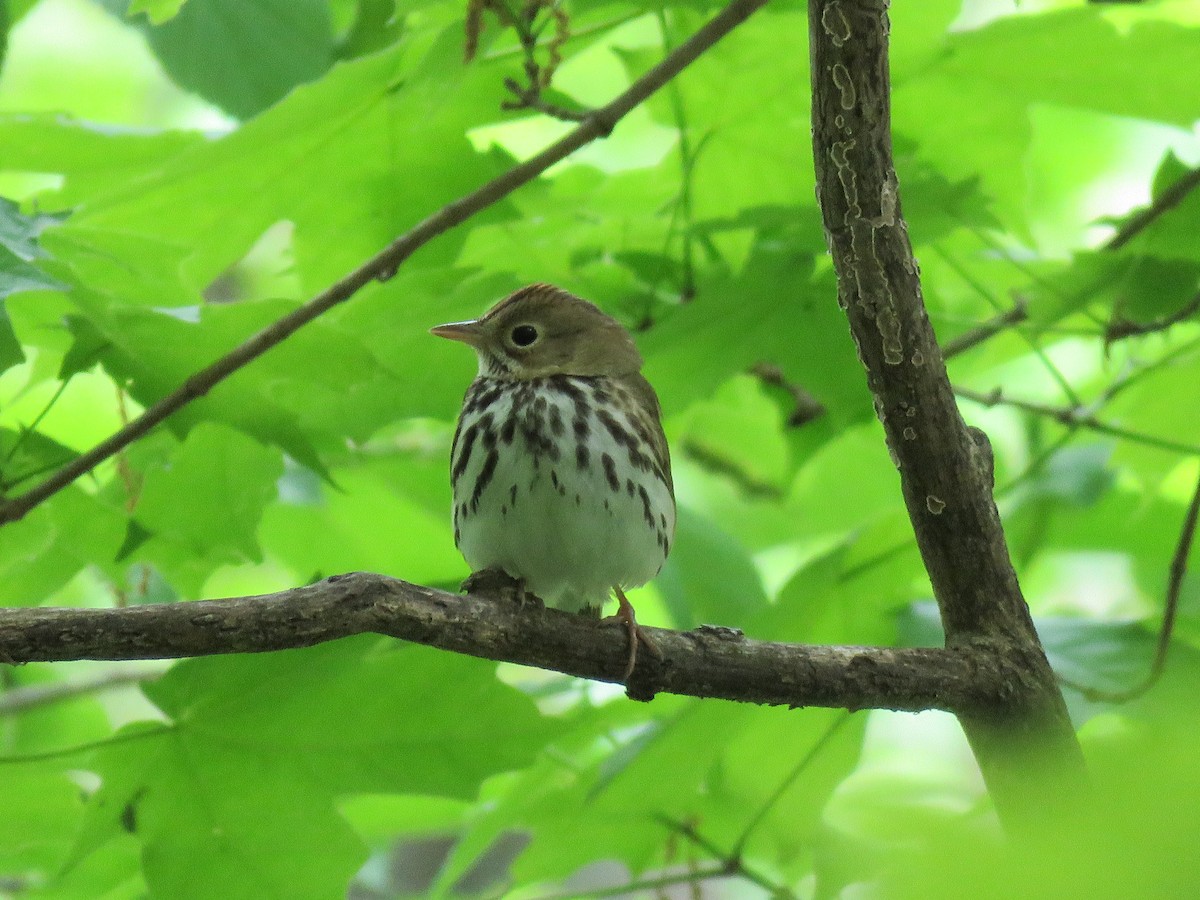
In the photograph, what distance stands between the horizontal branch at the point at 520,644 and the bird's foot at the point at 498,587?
0.02m

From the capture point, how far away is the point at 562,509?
197cm

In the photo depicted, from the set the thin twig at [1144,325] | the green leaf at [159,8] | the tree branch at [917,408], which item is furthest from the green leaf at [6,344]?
the thin twig at [1144,325]

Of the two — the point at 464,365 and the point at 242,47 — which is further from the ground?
the point at 242,47

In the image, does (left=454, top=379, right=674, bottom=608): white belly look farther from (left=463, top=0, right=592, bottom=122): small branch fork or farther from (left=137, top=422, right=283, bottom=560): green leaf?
(left=463, top=0, right=592, bottom=122): small branch fork

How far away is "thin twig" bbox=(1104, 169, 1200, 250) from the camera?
1778 millimetres

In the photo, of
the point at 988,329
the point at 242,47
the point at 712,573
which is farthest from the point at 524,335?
the point at 988,329

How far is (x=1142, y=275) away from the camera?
6.14 feet

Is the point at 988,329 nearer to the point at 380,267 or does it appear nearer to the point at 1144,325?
the point at 1144,325

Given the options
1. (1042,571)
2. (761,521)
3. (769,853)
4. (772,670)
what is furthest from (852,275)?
(1042,571)

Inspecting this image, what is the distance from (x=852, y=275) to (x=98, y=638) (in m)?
0.89

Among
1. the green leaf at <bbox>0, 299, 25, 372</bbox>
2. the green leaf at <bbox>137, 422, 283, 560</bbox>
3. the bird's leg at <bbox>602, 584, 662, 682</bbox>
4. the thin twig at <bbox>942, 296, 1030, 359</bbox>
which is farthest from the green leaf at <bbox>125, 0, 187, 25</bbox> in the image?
the thin twig at <bbox>942, 296, 1030, 359</bbox>

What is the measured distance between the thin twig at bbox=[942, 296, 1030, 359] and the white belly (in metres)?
0.53

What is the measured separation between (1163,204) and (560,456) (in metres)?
0.93

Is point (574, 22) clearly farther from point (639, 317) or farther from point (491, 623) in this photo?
point (491, 623)
